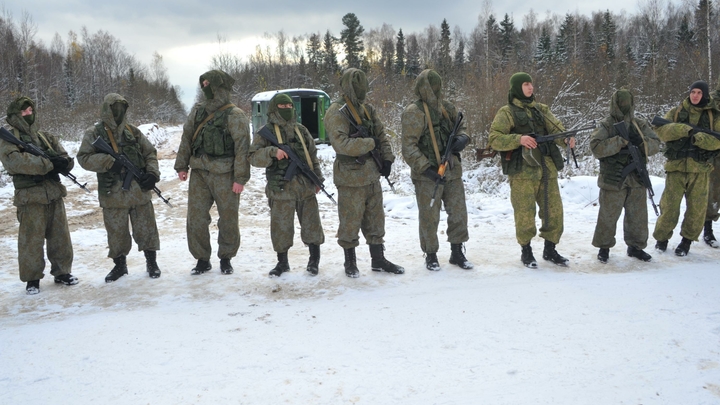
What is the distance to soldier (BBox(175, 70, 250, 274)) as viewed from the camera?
4938 millimetres

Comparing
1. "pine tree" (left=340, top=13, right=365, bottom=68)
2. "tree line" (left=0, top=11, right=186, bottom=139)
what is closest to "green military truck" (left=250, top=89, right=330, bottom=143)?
"tree line" (left=0, top=11, right=186, bottom=139)

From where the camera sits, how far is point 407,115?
500cm

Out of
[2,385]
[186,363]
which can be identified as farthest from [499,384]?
[2,385]

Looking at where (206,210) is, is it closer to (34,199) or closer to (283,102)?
(283,102)

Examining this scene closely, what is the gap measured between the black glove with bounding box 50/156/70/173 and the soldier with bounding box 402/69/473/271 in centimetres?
332

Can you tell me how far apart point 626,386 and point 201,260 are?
3.97 m

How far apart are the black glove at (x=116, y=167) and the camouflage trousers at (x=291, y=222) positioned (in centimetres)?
148

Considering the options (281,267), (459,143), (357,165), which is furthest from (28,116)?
(459,143)

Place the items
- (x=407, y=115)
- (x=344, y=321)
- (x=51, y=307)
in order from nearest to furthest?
(x=344, y=321) → (x=51, y=307) → (x=407, y=115)

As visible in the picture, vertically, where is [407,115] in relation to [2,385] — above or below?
above

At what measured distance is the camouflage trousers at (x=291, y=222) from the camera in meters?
4.97

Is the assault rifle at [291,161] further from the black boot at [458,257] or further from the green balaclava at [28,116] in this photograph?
the green balaclava at [28,116]

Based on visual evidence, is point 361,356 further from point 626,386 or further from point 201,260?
point 201,260

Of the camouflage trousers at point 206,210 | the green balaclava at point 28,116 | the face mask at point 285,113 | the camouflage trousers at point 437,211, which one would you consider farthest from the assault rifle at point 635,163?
the green balaclava at point 28,116
